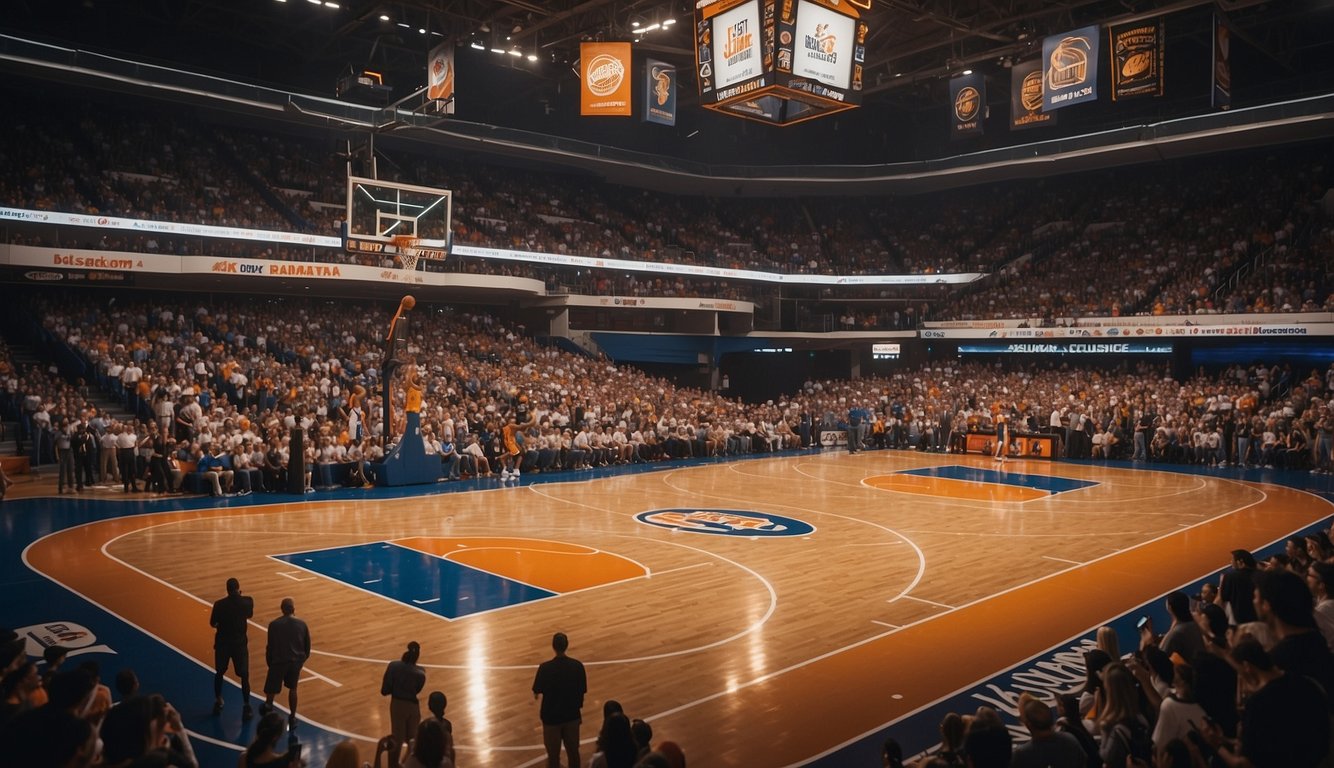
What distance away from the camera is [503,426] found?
22031mm

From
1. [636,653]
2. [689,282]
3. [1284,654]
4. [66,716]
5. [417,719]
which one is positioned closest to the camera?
[66,716]

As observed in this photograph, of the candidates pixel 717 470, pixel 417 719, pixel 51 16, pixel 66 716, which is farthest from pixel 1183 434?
pixel 51 16

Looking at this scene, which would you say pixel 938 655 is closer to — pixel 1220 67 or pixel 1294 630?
pixel 1294 630

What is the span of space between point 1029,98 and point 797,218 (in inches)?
909

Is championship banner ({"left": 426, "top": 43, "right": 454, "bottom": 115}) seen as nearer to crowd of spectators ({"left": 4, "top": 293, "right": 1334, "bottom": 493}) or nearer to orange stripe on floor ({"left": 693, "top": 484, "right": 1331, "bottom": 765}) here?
crowd of spectators ({"left": 4, "top": 293, "right": 1334, "bottom": 493})

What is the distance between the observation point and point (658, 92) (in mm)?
20766

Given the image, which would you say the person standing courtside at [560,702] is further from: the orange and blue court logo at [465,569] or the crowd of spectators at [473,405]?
the crowd of spectators at [473,405]

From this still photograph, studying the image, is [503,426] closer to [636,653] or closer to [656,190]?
[636,653]

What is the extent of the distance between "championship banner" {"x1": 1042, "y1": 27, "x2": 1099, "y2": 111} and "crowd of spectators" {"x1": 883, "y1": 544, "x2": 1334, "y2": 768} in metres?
15.4

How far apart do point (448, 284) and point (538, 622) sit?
22.5 metres

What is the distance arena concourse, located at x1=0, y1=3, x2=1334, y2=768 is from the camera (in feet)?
20.1

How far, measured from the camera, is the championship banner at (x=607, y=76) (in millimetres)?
19672

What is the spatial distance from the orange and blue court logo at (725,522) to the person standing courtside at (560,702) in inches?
332

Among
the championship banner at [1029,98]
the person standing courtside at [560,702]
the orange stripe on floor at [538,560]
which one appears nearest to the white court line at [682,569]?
the orange stripe on floor at [538,560]
